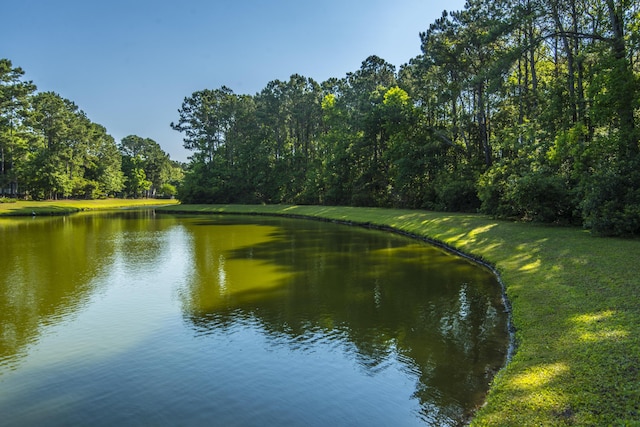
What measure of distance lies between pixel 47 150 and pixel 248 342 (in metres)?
74.3

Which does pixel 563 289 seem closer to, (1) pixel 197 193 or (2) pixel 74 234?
(2) pixel 74 234

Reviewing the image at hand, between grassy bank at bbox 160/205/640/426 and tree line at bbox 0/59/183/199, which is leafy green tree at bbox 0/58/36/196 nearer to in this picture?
tree line at bbox 0/59/183/199

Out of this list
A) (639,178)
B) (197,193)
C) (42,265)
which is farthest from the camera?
(197,193)

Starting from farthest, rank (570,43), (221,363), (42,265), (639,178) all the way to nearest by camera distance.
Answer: (570,43)
(42,265)
(639,178)
(221,363)

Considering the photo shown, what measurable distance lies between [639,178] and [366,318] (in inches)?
467

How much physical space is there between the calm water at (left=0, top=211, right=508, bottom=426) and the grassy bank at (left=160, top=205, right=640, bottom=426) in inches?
25.0

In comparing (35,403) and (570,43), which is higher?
(570,43)

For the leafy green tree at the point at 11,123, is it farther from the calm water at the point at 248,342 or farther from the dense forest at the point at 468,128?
the calm water at the point at 248,342

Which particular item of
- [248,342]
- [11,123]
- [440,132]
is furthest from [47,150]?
[248,342]

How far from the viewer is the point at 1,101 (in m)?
61.4

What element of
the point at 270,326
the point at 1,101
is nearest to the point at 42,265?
the point at 270,326

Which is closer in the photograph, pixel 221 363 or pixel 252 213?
pixel 221 363

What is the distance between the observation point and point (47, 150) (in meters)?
69.6

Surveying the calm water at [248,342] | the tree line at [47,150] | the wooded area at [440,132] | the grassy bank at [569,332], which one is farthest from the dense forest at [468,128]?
the tree line at [47,150]
